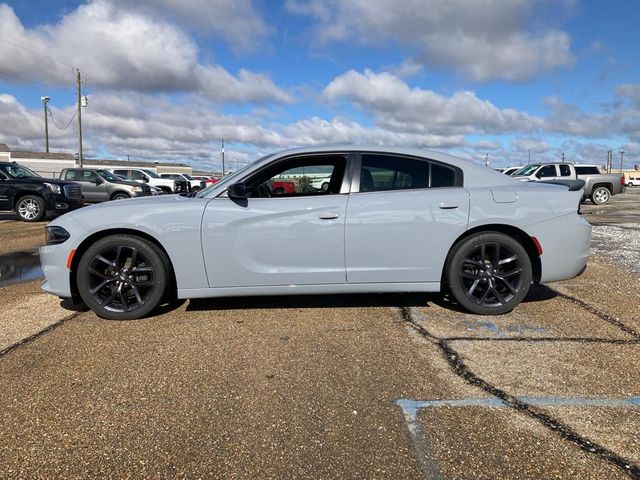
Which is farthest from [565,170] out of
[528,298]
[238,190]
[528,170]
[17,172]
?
[17,172]

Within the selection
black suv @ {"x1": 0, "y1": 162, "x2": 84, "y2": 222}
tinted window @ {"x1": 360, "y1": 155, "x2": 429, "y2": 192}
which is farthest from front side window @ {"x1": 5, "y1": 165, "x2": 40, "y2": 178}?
tinted window @ {"x1": 360, "y1": 155, "x2": 429, "y2": 192}

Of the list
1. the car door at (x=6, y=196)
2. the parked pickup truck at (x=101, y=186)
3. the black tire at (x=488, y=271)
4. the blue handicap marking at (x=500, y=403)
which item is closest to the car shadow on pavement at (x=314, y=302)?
the black tire at (x=488, y=271)

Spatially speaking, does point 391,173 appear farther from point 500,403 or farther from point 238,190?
point 500,403

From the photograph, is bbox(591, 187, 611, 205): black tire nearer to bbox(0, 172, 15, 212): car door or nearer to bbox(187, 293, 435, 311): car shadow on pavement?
bbox(187, 293, 435, 311): car shadow on pavement

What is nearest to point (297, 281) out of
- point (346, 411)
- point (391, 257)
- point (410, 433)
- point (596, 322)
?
point (391, 257)

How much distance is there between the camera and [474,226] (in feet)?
13.8

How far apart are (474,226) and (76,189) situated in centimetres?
1274

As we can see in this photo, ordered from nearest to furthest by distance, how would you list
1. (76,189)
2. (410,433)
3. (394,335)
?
(410,433)
(394,335)
(76,189)

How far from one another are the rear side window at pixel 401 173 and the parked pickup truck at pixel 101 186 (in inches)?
637

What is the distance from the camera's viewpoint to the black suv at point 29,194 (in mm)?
12555

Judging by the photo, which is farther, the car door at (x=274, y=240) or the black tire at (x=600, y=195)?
the black tire at (x=600, y=195)

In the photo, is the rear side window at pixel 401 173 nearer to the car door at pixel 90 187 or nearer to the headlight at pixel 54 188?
the headlight at pixel 54 188

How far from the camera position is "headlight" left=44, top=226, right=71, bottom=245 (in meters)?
4.12

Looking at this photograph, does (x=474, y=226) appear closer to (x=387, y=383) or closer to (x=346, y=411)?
(x=387, y=383)
